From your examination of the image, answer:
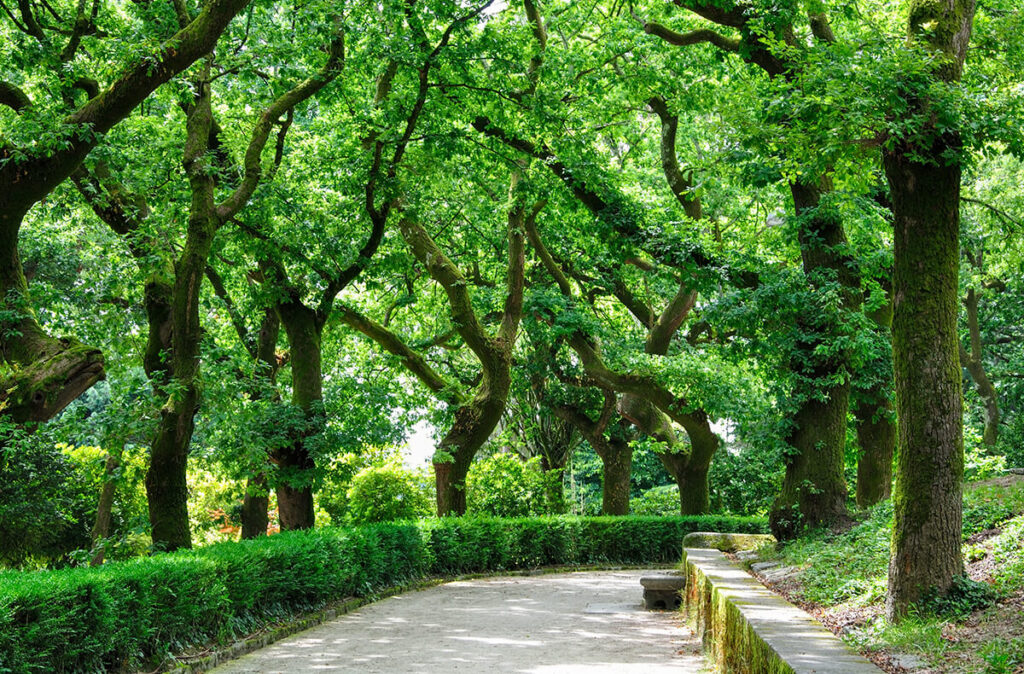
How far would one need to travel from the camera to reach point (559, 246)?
2069 centimetres

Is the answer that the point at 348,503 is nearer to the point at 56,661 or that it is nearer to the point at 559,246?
the point at 559,246

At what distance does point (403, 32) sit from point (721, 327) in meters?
6.12

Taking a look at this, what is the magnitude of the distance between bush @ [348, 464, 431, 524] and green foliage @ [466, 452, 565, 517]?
9.58 ft

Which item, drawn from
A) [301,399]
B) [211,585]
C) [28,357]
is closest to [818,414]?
[211,585]

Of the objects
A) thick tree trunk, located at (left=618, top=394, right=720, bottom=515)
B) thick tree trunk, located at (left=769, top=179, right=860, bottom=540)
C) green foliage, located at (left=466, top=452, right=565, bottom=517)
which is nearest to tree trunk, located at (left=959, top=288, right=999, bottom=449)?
thick tree trunk, located at (left=618, top=394, right=720, bottom=515)

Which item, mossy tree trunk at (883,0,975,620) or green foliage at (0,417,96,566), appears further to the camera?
green foliage at (0,417,96,566)

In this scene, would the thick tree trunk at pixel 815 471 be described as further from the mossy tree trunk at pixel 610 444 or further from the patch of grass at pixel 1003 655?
the mossy tree trunk at pixel 610 444

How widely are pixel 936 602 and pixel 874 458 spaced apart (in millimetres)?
9140

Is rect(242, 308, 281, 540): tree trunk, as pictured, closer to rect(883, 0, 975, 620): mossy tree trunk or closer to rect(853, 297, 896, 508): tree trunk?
rect(853, 297, 896, 508): tree trunk

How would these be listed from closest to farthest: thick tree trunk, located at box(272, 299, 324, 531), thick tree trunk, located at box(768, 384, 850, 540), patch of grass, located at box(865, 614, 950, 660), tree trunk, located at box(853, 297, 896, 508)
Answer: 1. patch of grass, located at box(865, 614, 950, 660)
2. thick tree trunk, located at box(768, 384, 850, 540)
3. tree trunk, located at box(853, 297, 896, 508)
4. thick tree trunk, located at box(272, 299, 324, 531)

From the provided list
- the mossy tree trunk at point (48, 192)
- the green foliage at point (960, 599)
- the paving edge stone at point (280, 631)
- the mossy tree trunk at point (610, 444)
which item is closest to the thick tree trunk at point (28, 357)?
the mossy tree trunk at point (48, 192)

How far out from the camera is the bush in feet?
67.6

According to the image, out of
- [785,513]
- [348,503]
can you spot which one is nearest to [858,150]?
[785,513]

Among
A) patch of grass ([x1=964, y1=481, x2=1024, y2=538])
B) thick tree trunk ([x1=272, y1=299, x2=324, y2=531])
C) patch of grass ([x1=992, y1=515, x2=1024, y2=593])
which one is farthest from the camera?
thick tree trunk ([x1=272, y1=299, x2=324, y2=531])
